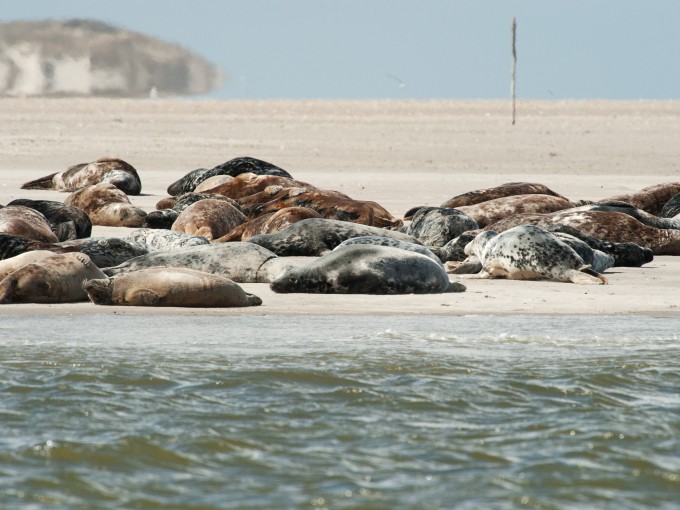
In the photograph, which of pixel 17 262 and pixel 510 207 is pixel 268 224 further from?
pixel 17 262

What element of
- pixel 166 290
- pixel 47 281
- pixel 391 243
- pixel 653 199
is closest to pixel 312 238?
pixel 391 243

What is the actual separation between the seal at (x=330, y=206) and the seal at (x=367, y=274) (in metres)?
3.28

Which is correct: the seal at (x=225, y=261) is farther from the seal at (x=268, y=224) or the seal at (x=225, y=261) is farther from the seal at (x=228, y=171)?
the seal at (x=228, y=171)

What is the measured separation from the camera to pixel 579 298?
24.1 feet

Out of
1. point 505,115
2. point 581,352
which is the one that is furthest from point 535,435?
point 505,115

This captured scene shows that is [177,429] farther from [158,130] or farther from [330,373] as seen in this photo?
[158,130]

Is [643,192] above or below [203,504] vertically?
above

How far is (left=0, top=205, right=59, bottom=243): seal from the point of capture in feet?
29.3

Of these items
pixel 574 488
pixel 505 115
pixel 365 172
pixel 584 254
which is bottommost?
pixel 574 488

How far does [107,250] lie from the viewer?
26.2 ft

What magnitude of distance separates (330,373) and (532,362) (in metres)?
0.96

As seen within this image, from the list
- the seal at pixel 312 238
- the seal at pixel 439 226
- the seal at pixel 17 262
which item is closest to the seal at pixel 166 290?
the seal at pixel 17 262

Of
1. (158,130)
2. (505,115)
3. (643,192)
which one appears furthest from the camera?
(505,115)

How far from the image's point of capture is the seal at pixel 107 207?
11508 mm
